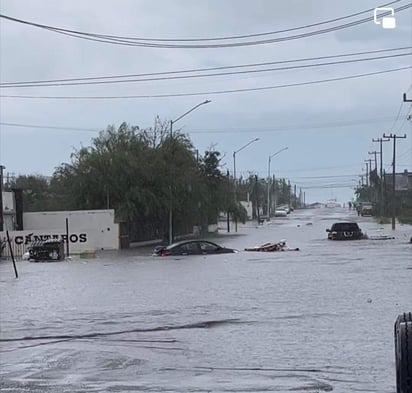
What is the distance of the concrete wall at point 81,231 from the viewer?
61.0 metres

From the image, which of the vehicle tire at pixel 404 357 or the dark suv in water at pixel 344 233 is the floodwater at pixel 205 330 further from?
the dark suv in water at pixel 344 233

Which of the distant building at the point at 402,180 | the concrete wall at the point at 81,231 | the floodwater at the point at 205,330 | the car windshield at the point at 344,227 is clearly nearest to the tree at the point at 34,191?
the concrete wall at the point at 81,231

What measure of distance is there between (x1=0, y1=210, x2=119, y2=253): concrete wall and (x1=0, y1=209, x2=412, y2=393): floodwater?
86.4 feet

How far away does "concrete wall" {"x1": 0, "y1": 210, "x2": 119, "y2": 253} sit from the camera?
60987 mm

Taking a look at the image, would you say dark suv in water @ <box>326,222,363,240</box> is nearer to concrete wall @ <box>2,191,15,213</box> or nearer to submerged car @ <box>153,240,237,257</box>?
submerged car @ <box>153,240,237,257</box>

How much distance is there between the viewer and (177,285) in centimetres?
2841

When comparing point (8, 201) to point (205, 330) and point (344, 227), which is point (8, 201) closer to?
point (344, 227)

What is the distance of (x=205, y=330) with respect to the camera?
17109 millimetres

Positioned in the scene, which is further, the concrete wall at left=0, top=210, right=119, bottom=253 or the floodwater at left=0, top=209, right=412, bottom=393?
the concrete wall at left=0, top=210, right=119, bottom=253

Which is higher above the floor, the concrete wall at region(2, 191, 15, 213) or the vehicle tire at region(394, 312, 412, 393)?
the concrete wall at region(2, 191, 15, 213)

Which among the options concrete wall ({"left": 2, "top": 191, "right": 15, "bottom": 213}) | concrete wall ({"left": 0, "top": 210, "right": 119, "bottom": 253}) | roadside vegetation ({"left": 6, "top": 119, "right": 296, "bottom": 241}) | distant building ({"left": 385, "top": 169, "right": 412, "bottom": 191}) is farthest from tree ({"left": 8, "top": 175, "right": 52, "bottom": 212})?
distant building ({"left": 385, "top": 169, "right": 412, "bottom": 191})

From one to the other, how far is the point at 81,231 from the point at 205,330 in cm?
4818

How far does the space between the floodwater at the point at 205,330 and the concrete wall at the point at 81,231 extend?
26.3 metres

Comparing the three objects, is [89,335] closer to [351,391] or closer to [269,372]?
[269,372]
